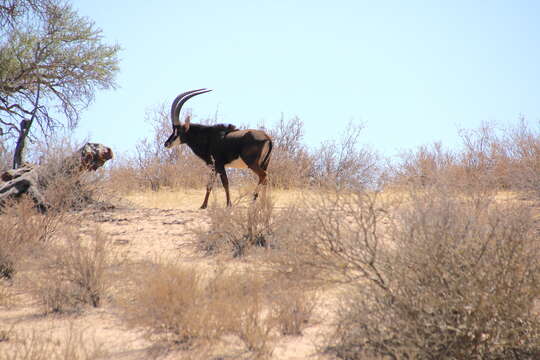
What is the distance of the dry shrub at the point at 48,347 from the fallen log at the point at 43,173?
5608mm

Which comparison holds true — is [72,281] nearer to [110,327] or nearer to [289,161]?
[110,327]

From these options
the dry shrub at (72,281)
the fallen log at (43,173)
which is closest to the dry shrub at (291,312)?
the dry shrub at (72,281)

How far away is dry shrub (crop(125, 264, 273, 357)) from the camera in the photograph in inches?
167

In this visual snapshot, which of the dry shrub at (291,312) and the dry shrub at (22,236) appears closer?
the dry shrub at (291,312)

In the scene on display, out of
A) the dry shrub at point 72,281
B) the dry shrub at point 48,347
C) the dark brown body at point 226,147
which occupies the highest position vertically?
the dark brown body at point 226,147

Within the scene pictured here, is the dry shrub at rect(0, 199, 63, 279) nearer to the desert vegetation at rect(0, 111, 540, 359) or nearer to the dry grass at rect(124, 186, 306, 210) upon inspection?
the desert vegetation at rect(0, 111, 540, 359)

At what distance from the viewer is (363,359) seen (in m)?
3.54

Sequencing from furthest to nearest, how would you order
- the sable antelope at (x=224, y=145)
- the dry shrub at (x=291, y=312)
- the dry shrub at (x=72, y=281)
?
the sable antelope at (x=224, y=145) → the dry shrub at (x=72, y=281) → the dry shrub at (x=291, y=312)

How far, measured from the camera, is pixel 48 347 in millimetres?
4301

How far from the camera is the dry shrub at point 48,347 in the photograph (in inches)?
149

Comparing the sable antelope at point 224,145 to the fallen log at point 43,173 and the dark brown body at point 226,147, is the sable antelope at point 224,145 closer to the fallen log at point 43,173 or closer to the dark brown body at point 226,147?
the dark brown body at point 226,147

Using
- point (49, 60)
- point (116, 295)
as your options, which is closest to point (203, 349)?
point (116, 295)

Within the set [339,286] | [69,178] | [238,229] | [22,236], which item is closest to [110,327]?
[339,286]

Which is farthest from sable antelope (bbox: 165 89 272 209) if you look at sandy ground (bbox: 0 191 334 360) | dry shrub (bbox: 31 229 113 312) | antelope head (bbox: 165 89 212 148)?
dry shrub (bbox: 31 229 113 312)
